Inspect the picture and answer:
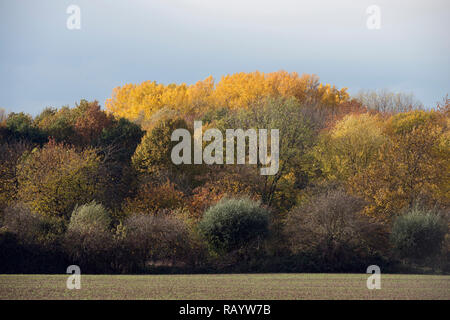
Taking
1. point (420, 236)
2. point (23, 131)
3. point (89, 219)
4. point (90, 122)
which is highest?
point (90, 122)

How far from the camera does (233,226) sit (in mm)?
35969

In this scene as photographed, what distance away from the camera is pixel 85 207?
35.4 m

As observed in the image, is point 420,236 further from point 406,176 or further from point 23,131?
point 23,131

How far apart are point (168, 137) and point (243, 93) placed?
2616 cm

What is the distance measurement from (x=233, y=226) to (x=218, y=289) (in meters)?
13.6

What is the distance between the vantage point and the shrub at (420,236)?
3591 centimetres

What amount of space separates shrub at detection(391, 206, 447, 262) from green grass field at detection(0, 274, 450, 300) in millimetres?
8809

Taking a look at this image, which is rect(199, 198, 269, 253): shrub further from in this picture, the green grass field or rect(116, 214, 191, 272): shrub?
the green grass field

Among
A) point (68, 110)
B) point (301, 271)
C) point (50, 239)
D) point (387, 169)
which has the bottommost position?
point (301, 271)

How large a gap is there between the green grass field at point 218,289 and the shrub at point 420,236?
347 inches

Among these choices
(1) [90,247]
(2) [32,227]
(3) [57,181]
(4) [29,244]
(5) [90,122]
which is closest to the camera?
(1) [90,247]

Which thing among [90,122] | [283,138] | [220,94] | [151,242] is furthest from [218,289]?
[220,94]
